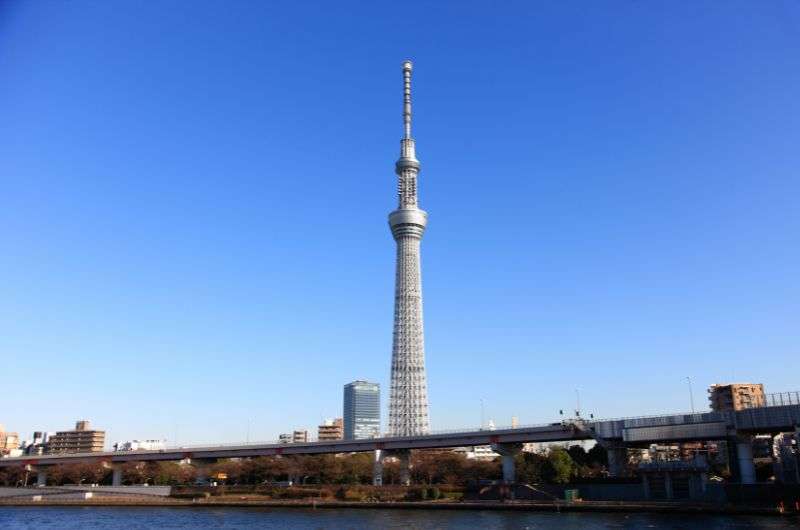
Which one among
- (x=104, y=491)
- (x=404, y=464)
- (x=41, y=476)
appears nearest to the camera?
(x=104, y=491)

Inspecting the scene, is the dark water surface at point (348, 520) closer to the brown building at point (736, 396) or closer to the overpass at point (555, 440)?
the overpass at point (555, 440)

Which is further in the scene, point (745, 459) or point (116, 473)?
point (116, 473)

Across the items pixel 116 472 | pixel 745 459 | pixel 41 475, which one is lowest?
pixel 41 475

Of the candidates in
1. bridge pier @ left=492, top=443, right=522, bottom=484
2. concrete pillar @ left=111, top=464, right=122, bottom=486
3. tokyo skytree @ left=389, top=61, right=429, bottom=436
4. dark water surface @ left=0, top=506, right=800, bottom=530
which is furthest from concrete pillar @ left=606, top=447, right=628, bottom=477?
concrete pillar @ left=111, top=464, right=122, bottom=486

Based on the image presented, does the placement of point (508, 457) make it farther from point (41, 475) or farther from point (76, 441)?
point (76, 441)

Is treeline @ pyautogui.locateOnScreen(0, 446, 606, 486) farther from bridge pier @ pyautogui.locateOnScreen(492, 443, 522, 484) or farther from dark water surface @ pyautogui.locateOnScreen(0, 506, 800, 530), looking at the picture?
dark water surface @ pyautogui.locateOnScreen(0, 506, 800, 530)

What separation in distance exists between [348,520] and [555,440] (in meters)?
30.8

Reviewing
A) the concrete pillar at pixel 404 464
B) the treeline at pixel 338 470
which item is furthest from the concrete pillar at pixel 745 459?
the concrete pillar at pixel 404 464

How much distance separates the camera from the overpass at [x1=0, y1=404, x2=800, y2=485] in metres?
58.7

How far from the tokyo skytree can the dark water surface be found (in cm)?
5761

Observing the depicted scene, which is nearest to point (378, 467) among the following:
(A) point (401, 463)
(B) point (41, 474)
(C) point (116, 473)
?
(A) point (401, 463)

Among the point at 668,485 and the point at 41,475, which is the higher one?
the point at 668,485

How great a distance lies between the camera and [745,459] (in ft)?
194

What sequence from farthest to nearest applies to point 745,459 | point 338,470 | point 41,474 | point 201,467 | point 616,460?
point 41,474 < point 201,467 < point 338,470 < point 616,460 < point 745,459
